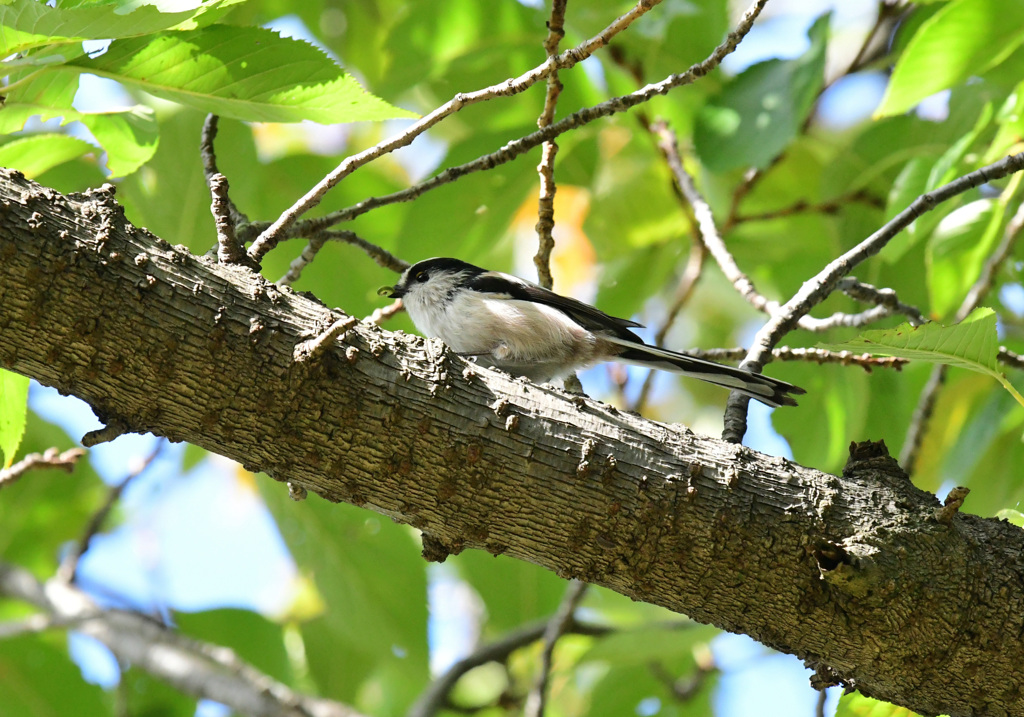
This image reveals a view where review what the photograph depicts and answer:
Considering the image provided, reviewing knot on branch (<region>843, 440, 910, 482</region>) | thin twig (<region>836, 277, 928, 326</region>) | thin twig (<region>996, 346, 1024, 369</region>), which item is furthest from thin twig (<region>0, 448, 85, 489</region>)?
thin twig (<region>996, 346, 1024, 369</region>)

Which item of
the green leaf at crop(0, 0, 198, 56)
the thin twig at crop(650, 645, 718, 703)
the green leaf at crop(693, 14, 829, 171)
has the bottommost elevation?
the green leaf at crop(0, 0, 198, 56)

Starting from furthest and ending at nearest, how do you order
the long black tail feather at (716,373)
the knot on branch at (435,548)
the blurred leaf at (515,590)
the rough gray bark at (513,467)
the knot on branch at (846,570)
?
the blurred leaf at (515,590), the long black tail feather at (716,373), the knot on branch at (435,548), the knot on branch at (846,570), the rough gray bark at (513,467)

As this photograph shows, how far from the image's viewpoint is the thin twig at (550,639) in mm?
A: 3590

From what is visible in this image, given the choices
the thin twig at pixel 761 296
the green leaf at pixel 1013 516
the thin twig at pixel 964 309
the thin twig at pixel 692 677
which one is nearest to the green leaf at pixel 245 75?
the thin twig at pixel 761 296

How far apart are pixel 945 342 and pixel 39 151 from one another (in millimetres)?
2545

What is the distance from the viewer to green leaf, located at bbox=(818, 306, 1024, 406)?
1943mm

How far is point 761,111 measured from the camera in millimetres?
3445

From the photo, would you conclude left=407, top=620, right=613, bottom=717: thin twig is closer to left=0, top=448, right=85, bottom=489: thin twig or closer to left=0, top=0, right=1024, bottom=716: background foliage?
left=0, top=0, right=1024, bottom=716: background foliage

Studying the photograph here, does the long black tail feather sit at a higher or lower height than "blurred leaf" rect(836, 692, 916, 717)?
higher

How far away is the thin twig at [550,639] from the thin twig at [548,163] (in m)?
1.39

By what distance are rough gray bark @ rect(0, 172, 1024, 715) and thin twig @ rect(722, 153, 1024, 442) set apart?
1.47 feet

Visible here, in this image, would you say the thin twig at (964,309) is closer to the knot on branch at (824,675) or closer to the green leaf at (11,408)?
the knot on branch at (824,675)

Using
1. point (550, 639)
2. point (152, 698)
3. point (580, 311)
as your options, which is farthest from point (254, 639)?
point (580, 311)

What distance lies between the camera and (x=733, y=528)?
197 centimetres
